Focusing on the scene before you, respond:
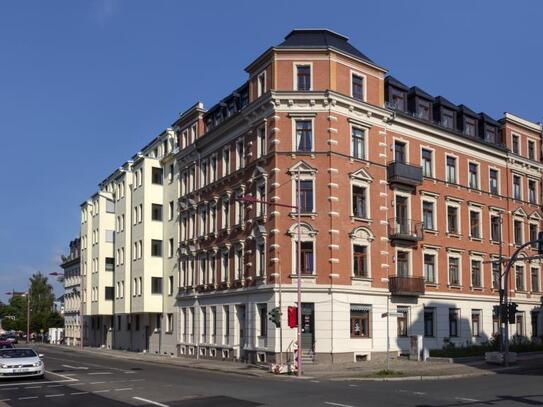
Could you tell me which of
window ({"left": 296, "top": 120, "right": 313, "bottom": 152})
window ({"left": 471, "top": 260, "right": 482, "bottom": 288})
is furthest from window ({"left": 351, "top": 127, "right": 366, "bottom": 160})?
window ({"left": 471, "top": 260, "right": 482, "bottom": 288})

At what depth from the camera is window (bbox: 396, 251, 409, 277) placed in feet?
133

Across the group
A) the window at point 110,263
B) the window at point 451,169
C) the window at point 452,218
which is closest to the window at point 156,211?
the window at point 110,263

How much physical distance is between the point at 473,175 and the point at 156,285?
86.5 ft

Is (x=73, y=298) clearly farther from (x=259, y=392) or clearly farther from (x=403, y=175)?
(x=259, y=392)

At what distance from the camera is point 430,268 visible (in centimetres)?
4288

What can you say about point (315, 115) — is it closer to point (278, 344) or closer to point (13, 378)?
point (278, 344)

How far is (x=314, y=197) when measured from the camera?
3716 cm

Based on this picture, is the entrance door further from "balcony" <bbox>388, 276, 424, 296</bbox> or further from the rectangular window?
the rectangular window

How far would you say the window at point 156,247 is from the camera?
54469mm

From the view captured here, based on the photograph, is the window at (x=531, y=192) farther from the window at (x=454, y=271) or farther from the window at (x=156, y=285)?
the window at (x=156, y=285)

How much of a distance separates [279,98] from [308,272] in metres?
10.0

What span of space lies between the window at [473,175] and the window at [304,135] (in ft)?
48.2

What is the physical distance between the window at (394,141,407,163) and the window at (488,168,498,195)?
9.63 meters

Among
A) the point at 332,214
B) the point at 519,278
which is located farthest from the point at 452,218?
the point at 332,214
